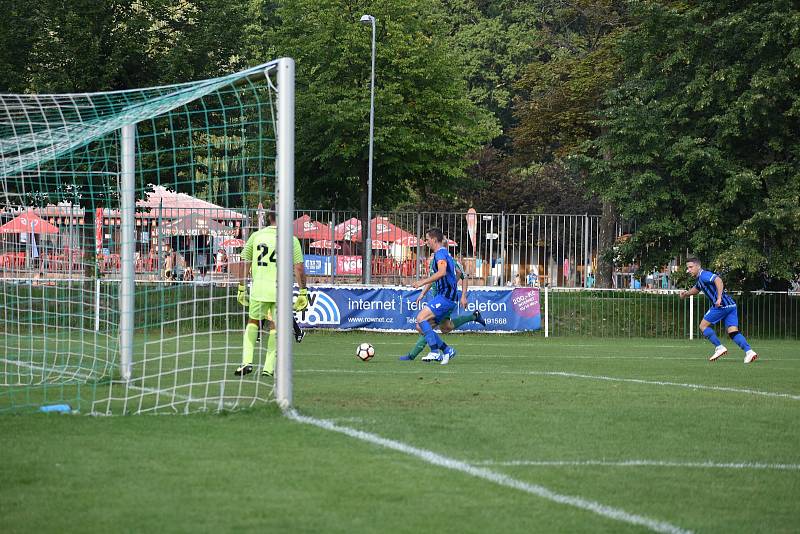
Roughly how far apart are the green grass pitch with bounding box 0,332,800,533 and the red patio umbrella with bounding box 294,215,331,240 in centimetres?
2102

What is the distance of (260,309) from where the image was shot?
45.6ft

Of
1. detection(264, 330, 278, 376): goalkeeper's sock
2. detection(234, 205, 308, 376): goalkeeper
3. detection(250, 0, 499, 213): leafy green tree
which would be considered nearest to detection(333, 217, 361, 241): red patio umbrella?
detection(250, 0, 499, 213): leafy green tree

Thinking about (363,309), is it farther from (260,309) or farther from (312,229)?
(260,309)

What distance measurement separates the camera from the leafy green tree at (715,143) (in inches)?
1251

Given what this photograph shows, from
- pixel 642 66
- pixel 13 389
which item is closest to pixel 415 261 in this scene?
pixel 642 66

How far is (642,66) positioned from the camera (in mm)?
35250

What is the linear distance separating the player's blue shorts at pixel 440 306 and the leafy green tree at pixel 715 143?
15.7 meters

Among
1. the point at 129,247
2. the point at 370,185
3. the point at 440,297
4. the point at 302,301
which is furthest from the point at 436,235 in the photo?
the point at 370,185

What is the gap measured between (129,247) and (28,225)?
1030 cm

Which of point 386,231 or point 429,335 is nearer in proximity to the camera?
point 429,335

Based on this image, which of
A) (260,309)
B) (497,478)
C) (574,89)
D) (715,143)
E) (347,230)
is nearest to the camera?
(497,478)

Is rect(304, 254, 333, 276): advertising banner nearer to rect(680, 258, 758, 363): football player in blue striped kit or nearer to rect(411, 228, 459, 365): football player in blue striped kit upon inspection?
rect(680, 258, 758, 363): football player in blue striped kit

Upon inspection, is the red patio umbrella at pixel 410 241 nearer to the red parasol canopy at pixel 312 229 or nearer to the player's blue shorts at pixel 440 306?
the red parasol canopy at pixel 312 229

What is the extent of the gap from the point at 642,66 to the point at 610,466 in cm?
2906
